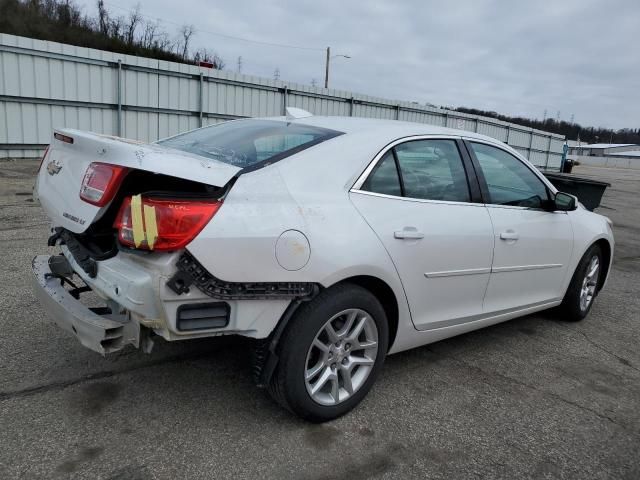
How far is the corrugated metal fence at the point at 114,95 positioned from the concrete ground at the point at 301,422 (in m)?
10.6

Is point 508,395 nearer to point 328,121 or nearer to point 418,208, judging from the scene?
point 418,208

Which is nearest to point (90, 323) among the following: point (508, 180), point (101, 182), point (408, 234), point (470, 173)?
point (101, 182)

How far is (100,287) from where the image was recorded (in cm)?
258

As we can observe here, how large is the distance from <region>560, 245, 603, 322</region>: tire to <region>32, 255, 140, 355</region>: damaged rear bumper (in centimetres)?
377

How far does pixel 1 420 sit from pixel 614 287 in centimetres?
624

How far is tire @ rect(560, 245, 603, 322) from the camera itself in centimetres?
467

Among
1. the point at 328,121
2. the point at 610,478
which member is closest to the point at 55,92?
the point at 328,121

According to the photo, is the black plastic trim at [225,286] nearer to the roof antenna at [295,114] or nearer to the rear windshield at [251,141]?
the rear windshield at [251,141]

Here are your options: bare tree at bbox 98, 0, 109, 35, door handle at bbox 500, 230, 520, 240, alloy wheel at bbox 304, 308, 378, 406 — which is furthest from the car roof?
bare tree at bbox 98, 0, 109, 35

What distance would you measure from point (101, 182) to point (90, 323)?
0.65m

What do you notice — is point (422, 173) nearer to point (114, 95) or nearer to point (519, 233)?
point (519, 233)

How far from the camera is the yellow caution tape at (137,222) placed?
89.9 inches

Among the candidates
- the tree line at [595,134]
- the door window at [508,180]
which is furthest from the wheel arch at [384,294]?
the tree line at [595,134]

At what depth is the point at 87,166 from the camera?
258 cm
